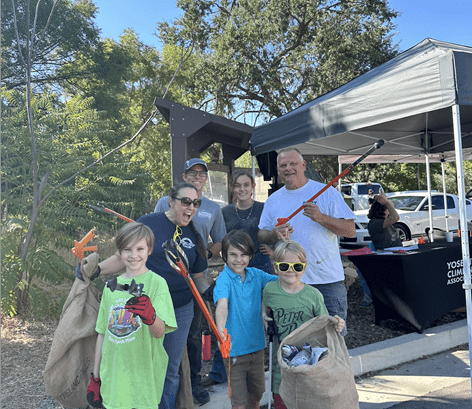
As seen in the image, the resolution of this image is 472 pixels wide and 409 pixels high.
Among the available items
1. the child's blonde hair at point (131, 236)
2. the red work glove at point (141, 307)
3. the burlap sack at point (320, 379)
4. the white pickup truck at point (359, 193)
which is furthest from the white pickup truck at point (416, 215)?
the red work glove at point (141, 307)

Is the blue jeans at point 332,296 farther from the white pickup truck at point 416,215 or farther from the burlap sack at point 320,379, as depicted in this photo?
the white pickup truck at point 416,215

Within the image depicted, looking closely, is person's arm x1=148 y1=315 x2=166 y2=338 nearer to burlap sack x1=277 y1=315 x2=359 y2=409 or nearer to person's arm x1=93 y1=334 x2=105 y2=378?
person's arm x1=93 y1=334 x2=105 y2=378

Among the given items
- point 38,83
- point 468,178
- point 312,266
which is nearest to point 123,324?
point 312,266

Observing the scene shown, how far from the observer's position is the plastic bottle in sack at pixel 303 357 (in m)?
2.23

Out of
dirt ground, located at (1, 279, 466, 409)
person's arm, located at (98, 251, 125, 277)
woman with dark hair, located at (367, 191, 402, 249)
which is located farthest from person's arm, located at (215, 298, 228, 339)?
woman with dark hair, located at (367, 191, 402, 249)

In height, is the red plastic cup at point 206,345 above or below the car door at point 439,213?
below

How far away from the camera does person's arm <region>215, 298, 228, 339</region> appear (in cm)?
234

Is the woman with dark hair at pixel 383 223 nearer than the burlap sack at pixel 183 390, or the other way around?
the burlap sack at pixel 183 390

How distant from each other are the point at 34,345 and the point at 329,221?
323 centimetres

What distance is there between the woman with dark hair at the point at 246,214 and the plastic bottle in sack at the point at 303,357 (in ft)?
4.43

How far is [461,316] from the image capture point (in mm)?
5328

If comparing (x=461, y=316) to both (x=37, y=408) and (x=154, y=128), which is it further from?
(x=154, y=128)

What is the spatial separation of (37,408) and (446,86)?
12.9 feet

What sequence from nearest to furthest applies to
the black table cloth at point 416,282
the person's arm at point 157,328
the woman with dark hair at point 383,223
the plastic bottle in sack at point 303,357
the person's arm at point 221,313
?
1. the person's arm at point 157,328
2. the plastic bottle in sack at point 303,357
3. the person's arm at point 221,313
4. the black table cloth at point 416,282
5. the woman with dark hair at point 383,223
